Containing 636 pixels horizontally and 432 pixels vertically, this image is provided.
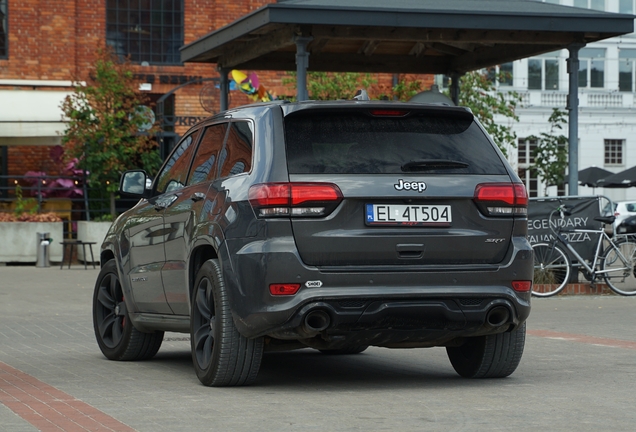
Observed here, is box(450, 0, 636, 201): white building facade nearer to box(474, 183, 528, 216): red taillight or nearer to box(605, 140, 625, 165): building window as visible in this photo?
box(605, 140, 625, 165): building window

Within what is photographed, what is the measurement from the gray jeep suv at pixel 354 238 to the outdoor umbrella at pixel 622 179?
3170 centimetres

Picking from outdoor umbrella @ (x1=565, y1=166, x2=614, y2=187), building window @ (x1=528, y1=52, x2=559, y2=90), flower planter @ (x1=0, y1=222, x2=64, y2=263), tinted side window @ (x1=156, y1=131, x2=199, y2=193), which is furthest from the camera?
building window @ (x1=528, y1=52, x2=559, y2=90)

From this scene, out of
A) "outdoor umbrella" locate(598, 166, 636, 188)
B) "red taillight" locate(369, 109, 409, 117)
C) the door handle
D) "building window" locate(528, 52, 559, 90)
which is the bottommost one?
"outdoor umbrella" locate(598, 166, 636, 188)

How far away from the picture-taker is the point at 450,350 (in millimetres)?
8617

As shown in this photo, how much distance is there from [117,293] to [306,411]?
11.4 ft

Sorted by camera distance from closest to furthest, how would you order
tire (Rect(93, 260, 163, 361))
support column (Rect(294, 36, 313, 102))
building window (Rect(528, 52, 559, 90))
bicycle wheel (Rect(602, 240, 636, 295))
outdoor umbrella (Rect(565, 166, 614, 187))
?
tire (Rect(93, 260, 163, 361))
support column (Rect(294, 36, 313, 102))
bicycle wheel (Rect(602, 240, 636, 295))
outdoor umbrella (Rect(565, 166, 614, 187))
building window (Rect(528, 52, 559, 90))

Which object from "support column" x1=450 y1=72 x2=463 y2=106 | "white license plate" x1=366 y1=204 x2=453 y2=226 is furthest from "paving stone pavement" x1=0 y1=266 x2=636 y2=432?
"support column" x1=450 y1=72 x2=463 y2=106

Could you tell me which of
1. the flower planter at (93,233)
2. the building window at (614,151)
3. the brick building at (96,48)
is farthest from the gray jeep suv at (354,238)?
the building window at (614,151)

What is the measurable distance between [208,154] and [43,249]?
17.6 meters

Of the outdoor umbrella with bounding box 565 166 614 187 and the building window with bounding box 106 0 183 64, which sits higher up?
the building window with bounding box 106 0 183 64

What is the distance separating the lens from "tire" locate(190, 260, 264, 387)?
7.45 m

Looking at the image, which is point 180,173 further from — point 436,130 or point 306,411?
point 306,411

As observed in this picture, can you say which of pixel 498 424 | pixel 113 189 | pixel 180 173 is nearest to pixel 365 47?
pixel 113 189

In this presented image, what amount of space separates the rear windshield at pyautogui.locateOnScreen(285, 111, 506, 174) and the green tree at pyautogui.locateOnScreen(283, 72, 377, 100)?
20.4 metres
